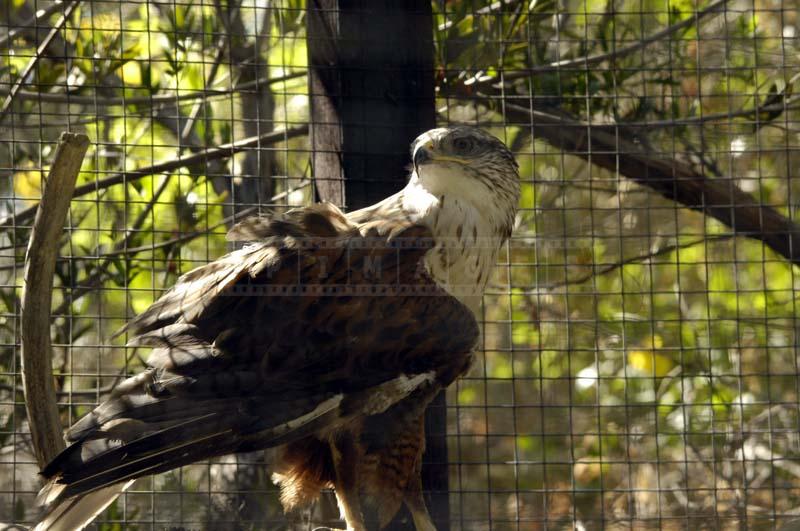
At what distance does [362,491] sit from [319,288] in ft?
1.82

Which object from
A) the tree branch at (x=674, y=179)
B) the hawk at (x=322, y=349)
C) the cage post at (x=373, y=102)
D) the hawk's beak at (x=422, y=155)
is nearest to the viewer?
the hawk at (x=322, y=349)

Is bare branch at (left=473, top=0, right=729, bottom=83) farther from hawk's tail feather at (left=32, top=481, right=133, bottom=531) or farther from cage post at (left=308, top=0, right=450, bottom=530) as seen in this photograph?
hawk's tail feather at (left=32, top=481, right=133, bottom=531)

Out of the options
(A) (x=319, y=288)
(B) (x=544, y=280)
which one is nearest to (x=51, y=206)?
(A) (x=319, y=288)

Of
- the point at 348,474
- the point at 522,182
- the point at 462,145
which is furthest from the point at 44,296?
the point at 522,182

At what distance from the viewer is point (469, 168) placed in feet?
8.32

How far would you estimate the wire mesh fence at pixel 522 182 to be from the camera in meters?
3.02

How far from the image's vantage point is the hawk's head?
8.01 ft

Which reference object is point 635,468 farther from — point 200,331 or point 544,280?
point 200,331

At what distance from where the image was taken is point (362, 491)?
2475 mm

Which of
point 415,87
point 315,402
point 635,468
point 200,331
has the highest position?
point 415,87

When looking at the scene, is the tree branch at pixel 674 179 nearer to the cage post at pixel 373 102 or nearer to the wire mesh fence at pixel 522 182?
the wire mesh fence at pixel 522 182

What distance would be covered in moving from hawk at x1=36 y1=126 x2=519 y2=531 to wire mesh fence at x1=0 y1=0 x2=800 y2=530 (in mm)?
348

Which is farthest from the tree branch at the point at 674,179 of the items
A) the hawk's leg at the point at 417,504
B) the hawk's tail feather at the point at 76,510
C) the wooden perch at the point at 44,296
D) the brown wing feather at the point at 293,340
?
the hawk's tail feather at the point at 76,510

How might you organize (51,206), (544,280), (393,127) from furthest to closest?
1. (544,280)
2. (393,127)
3. (51,206)
